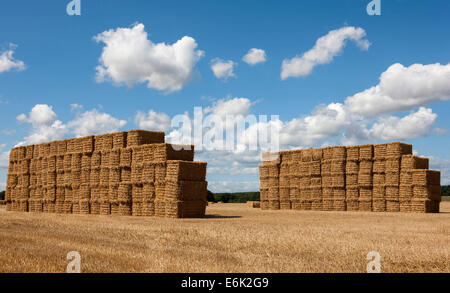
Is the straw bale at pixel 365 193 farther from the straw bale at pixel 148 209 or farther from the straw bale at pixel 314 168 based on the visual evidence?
the straw bale at pixel 148 209

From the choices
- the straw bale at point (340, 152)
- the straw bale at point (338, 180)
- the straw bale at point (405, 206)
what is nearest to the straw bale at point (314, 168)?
the straw bale at point (338, 180)

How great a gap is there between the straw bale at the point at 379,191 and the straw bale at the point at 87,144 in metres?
17.8

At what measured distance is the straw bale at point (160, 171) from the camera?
20.9 metres

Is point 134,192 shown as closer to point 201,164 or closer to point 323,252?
point 201,164

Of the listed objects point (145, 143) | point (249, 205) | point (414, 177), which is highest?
point (145, 143)

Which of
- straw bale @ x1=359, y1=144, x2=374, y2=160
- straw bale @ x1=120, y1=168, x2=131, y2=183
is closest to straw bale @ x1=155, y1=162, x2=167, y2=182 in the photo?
straw bale @ x1=120, y1=168, x2=131, y2=183

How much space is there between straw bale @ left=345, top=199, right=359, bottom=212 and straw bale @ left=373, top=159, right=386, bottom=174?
2451mm

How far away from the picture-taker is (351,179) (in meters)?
29.2

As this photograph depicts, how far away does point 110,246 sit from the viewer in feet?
29.1

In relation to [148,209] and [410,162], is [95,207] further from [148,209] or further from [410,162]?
[410,162]

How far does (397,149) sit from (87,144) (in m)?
18.8
